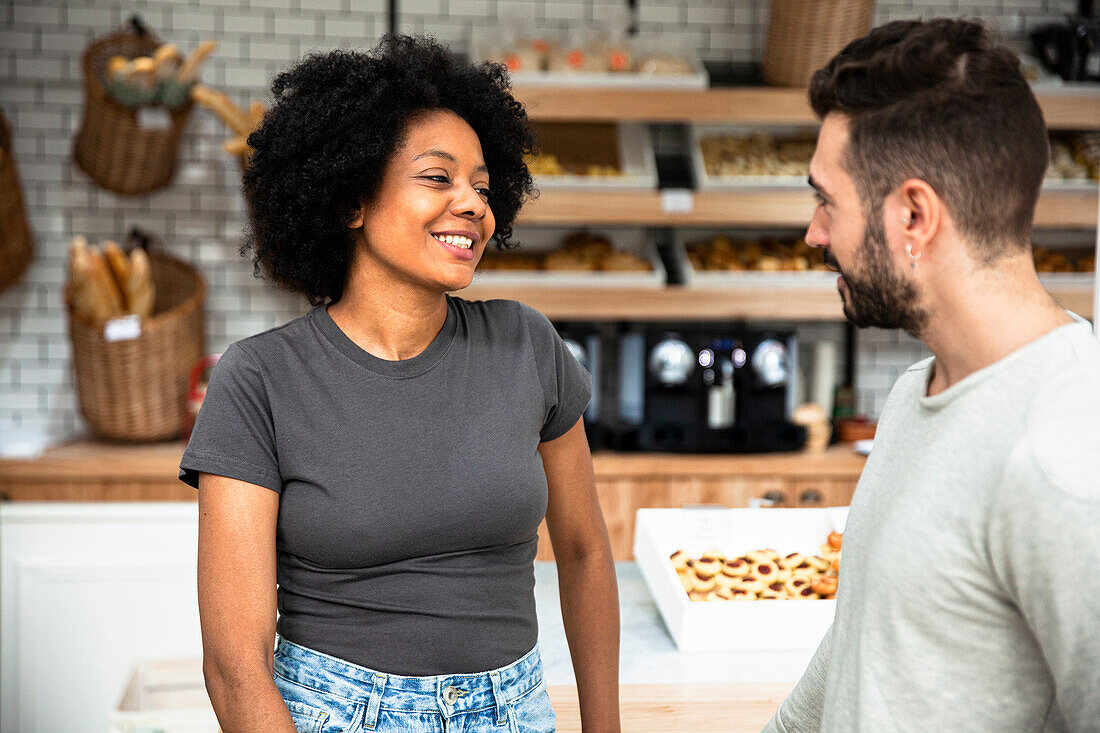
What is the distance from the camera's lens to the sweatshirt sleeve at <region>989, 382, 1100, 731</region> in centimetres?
80

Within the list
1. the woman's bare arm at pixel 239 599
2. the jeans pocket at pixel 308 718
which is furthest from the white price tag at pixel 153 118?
the jeans pocket at pixel 308 718

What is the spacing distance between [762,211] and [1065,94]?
1.27 m

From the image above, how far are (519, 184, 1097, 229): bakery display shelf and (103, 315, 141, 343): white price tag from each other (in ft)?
4.89

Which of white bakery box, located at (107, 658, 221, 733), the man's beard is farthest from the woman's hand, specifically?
white bakery box, located at (107, 658, 221, 733)

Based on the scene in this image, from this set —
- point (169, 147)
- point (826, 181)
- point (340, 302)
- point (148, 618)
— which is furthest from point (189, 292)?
point (826, 181)

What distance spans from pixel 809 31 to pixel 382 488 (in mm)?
3048

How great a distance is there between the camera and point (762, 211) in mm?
3928

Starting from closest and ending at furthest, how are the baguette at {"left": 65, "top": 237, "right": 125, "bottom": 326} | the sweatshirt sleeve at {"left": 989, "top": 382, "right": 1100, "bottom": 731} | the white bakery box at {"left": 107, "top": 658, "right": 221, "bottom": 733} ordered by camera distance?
the sweatshirt sleeve at {"left": 989, "top": 382, "right": 1100, "bottom": 731}
the white bakery box at {"left": 107, "top": 658, "right": 221, "bottom": 733}
the baguette at {"left": 65, "top": 237, "right": 125, "bottom": 326}

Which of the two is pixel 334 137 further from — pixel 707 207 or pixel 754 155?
pixel 754 155

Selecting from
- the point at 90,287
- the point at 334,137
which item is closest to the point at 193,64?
the point at 90,287

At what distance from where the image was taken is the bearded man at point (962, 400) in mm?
838

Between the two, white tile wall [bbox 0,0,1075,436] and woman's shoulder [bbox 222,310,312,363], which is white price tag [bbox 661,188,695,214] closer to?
white tile wall [bbox 0,0,1075,436]

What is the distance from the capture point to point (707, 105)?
389 centimetres

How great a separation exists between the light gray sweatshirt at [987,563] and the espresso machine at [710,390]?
273 centimetres
